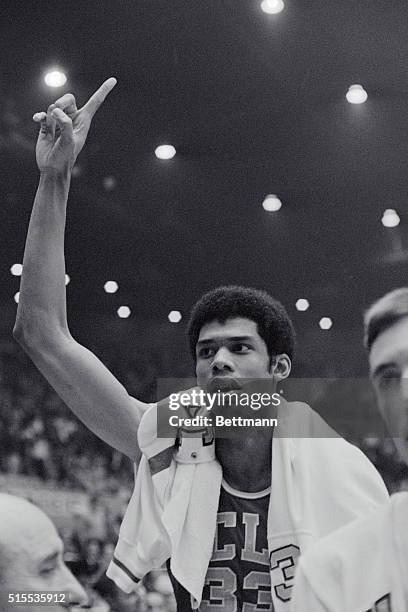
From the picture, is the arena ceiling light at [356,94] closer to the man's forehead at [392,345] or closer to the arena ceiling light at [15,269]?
the arena ceiling light at [15,269]

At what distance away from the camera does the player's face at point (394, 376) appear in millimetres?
535

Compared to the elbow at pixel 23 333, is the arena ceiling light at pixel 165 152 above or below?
above

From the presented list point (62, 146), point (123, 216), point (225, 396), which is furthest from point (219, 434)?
point (123, 216)

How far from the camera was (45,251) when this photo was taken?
86cm

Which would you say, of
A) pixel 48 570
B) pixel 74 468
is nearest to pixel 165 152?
pixel 74 468

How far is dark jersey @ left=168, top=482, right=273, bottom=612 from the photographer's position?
2.79ft

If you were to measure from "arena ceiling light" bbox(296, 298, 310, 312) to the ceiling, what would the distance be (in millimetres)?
14

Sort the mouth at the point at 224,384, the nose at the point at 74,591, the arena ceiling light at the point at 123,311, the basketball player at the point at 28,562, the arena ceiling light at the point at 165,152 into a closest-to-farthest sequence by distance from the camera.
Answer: the basketball player at the point at 28,562 < the nose at the point at 74,591 < the mouth at the point at 224,384 < the arena ceiling light at the point at 165,152 < the arena ceiling light at the point at 123,311

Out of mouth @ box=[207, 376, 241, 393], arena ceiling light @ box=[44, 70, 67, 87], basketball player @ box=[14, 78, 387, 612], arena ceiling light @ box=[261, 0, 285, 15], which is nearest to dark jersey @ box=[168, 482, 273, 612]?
basketball player @ box=[14, 78, 387, 612]

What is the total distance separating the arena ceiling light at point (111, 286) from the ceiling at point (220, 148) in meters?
0.02

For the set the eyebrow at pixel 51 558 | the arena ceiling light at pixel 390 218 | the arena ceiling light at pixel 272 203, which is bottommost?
the eyebrow at pixel 51 558

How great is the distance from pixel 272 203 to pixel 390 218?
284 mm

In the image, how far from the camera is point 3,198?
1.98m

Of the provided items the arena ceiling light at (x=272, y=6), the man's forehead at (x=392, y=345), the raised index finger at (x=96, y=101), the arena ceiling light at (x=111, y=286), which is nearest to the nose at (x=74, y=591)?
the man's forehead at (x=392, y=345)
